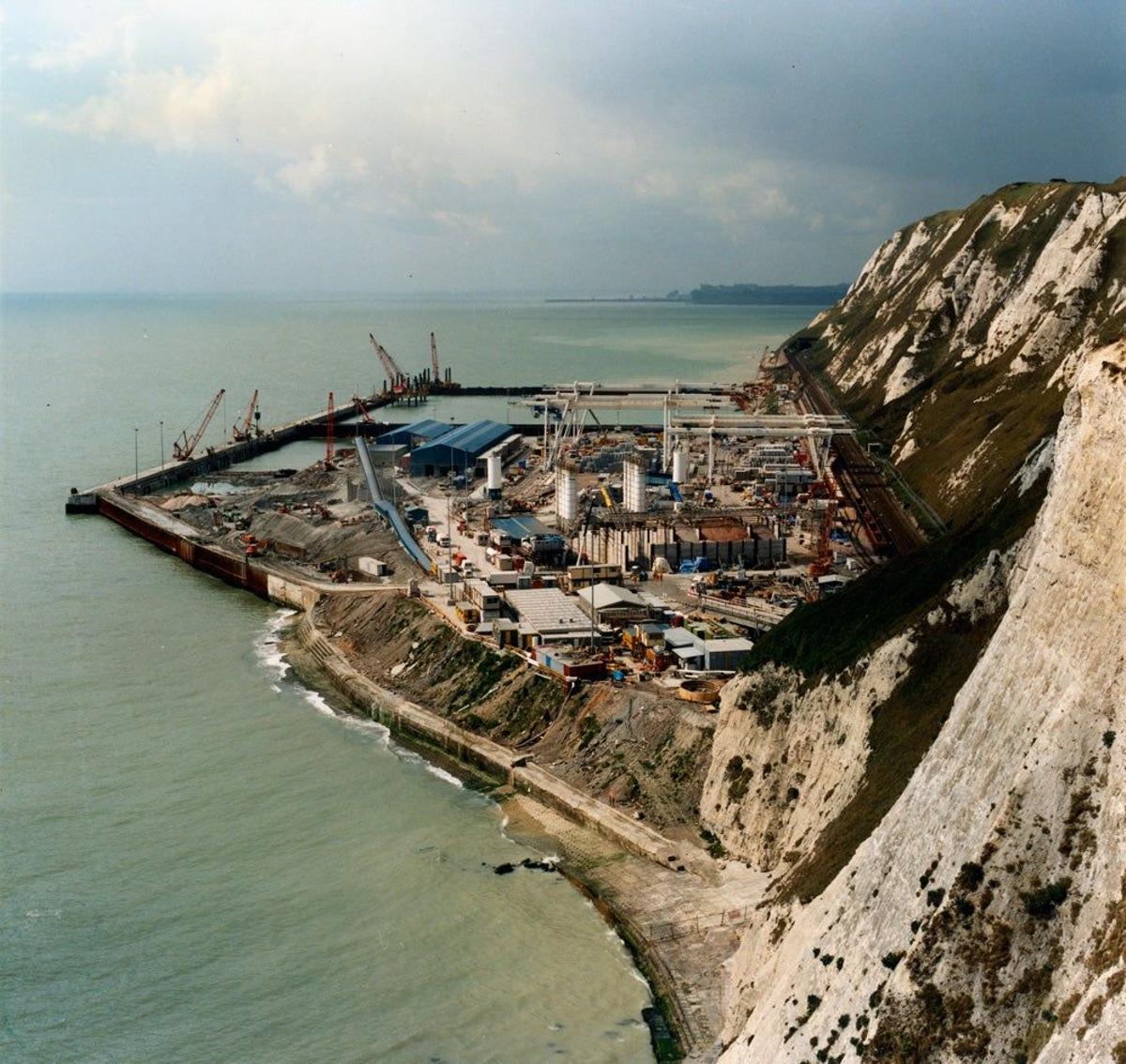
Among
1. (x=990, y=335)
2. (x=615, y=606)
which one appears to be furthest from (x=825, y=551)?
(x=990, y=335)

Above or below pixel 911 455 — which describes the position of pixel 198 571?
below

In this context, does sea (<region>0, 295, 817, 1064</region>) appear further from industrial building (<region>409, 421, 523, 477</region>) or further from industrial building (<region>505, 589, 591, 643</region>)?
industrial building (<region>409, 421, 523, 477</region>)

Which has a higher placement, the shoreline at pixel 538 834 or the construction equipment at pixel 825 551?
the construction equipment at pixel 825 551

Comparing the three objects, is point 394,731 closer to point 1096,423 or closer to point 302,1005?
point 302,1005

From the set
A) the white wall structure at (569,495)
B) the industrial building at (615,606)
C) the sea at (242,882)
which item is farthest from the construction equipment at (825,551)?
the sea at (242,882)

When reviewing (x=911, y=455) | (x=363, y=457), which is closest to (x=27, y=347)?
(x=363, y=457)

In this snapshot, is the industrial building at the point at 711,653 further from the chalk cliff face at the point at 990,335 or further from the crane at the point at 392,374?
the crane at the point at 392,374

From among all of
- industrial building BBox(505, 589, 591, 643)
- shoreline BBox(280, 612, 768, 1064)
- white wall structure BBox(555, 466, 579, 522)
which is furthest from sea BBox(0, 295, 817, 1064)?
white wall structure BBox(555, 466, 579, 522)
